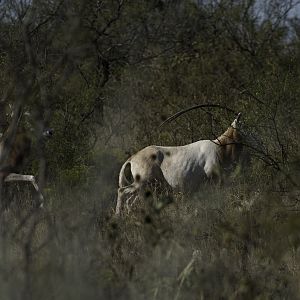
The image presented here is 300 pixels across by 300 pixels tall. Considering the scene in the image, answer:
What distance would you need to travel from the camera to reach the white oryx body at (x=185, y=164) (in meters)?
11.1

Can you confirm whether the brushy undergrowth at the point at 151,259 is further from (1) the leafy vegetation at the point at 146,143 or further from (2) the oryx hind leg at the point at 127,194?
(2) the oryx hind leg at the point at 127,194

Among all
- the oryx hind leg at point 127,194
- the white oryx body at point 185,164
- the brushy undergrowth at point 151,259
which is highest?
the white oryx body at point 185,164

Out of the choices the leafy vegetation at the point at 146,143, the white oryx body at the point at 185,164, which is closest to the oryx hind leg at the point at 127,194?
the white oryx body at the point at 185,164

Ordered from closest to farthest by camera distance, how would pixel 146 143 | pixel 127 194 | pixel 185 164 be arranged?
pixel 127 194, pixel 185 164, pixel 146 143

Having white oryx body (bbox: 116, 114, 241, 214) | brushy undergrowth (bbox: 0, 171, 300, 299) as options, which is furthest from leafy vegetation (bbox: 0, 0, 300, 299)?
white oryx body (bbox: 116, 114, 241, 214)

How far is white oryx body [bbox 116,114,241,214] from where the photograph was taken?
36.3 ft

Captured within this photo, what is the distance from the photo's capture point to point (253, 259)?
720 cm

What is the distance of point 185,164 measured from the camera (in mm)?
11172

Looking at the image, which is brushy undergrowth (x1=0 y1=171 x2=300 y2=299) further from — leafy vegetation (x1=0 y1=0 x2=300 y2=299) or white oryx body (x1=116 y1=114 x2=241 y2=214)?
white oryx body (x1=116 y1=114 x2=241 y2=214)

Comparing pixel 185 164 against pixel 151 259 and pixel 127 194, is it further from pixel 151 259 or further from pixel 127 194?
pixel 151 259

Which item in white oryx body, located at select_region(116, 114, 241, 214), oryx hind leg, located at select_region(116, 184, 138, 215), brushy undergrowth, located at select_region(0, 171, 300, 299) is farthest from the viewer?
white oryx body, located at select_region(116, 114, 241, 214)

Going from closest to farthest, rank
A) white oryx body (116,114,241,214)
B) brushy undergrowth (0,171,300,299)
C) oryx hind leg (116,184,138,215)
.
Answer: brushy undergrowth (0,171,300,299) < oryx hind leg (116,184,138,215) < white oryx body (116,114,241,214)

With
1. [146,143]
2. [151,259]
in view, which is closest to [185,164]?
[146,143]

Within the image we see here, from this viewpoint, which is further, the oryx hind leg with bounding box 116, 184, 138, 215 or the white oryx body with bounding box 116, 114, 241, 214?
the white oryx body with bounding box 116, 114, 241, 214
